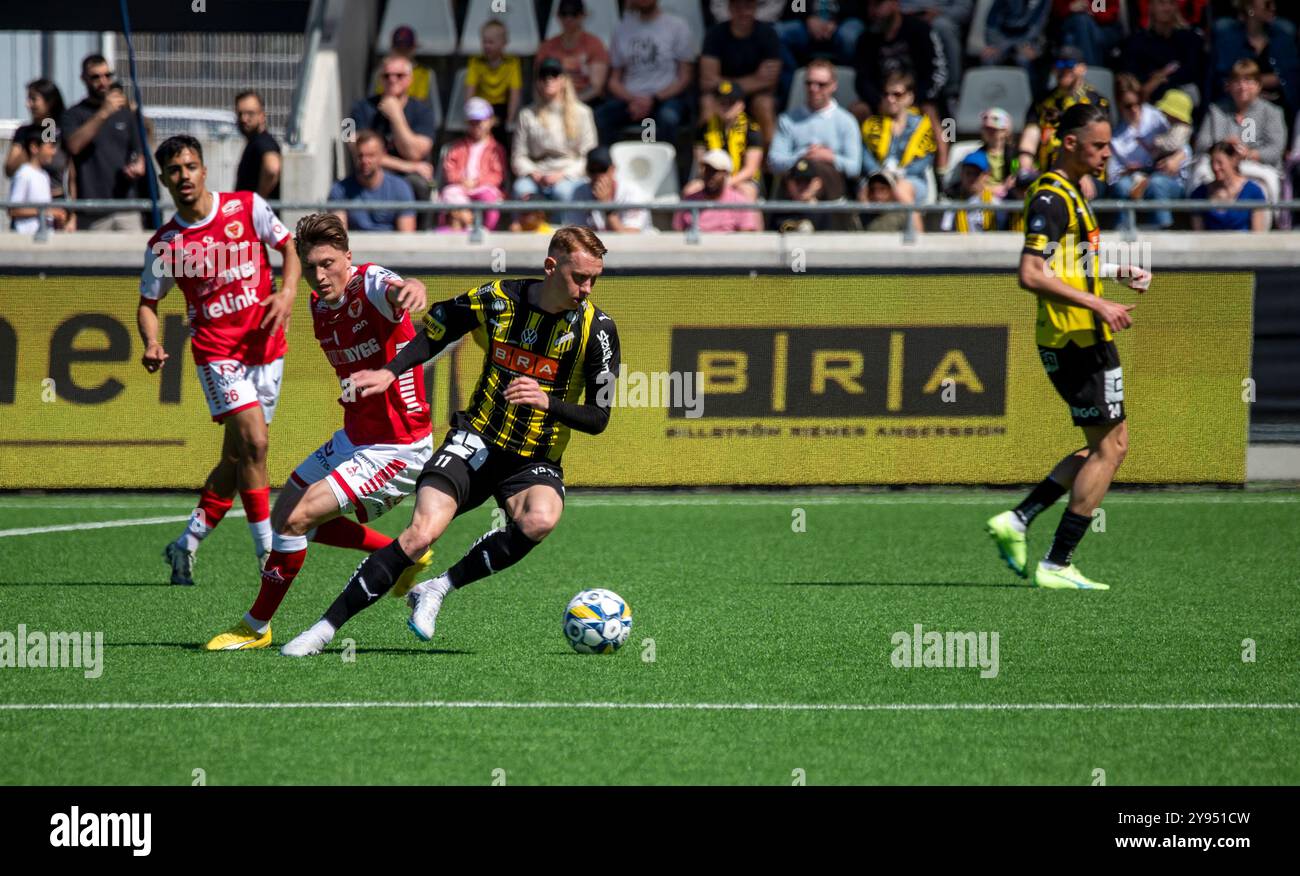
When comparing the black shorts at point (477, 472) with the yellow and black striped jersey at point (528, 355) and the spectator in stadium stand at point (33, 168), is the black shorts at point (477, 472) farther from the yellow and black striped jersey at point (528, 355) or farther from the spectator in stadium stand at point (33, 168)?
the spectator in stadium stand at point (33, 168)

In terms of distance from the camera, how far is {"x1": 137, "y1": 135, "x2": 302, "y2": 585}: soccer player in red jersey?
9.10 m

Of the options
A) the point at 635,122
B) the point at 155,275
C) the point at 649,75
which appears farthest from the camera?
the point at 649,75

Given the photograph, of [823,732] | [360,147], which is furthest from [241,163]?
[823,732]

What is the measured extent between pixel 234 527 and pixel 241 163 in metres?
3.88

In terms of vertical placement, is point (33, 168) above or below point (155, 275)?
above

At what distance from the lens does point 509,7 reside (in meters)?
17.7

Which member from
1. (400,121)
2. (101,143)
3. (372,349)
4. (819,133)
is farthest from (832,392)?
(101,143)

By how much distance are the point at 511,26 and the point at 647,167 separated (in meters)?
2.67

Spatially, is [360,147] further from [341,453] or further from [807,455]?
[341,453]

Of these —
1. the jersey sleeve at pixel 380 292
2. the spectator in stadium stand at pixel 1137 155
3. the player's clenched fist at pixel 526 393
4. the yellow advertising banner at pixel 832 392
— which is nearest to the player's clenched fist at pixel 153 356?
the jersey sleeve at pixel 380 292

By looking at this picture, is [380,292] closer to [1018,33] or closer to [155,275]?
[155,275]

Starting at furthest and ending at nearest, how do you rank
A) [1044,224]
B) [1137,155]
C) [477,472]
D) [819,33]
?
[819,33]
[1137,155]
[1044,224]
[477,472]

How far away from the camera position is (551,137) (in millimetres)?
15570

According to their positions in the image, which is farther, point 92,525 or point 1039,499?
point 92,525
